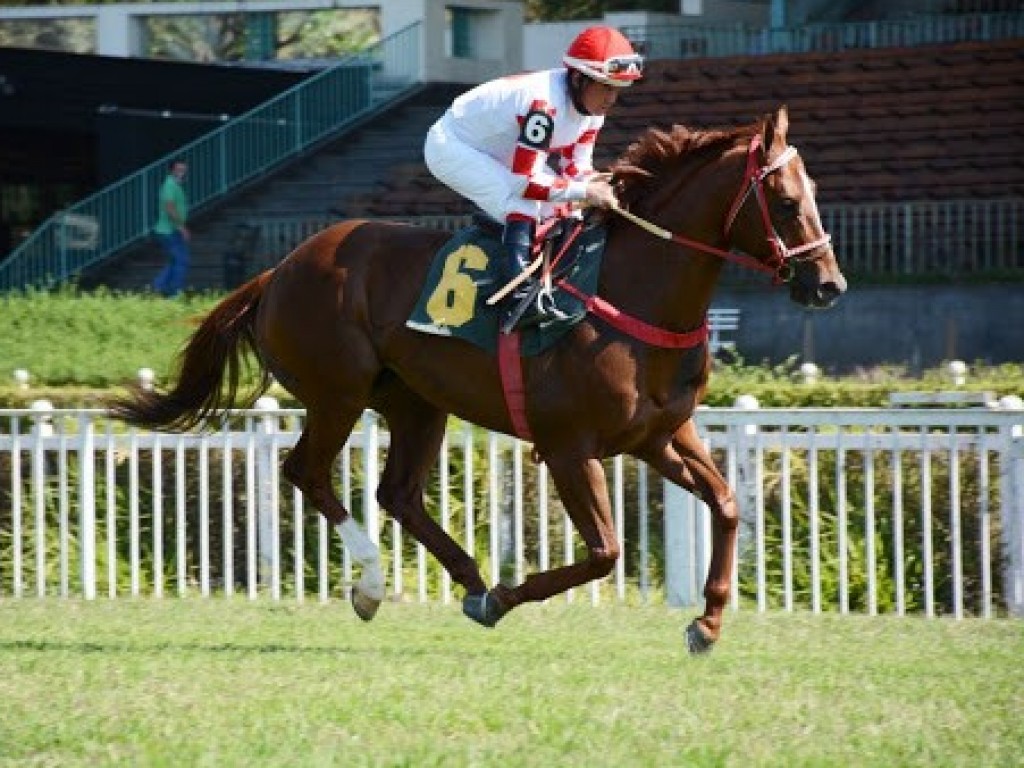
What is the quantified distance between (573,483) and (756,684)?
1.31m

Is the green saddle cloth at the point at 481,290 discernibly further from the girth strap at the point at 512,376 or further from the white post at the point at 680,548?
the white post at the point at 680,548

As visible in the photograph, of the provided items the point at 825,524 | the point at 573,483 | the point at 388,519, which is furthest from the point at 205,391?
the point at 825,524

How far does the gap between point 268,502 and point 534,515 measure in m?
1.31

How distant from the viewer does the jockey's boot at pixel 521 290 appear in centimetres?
850

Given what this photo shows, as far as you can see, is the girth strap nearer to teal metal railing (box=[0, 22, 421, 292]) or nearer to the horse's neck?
the horse's neck

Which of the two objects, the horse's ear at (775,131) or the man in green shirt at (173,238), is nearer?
the horse's ear at (775,131)

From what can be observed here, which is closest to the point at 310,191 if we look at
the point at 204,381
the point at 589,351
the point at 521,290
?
the point at 204,381

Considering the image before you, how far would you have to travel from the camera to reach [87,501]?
36.8 feet

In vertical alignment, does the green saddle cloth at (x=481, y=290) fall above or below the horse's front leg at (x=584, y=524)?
above

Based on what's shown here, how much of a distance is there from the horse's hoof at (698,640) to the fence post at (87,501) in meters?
3.95

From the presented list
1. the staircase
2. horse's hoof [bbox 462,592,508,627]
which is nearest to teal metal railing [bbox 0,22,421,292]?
the staircase

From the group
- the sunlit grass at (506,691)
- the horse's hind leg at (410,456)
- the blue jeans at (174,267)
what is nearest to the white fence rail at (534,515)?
the sunlit grass at (506,691)

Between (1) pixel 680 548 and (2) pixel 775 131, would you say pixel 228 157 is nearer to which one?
(1) pixel 680 548

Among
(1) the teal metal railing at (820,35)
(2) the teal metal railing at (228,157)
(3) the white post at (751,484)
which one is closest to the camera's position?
(3) the white post at (751,484)
